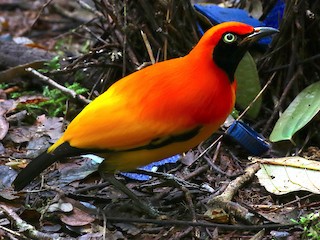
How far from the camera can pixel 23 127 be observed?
401 cm

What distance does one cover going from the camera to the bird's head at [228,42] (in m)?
2.85

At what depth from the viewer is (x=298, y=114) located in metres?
3.63

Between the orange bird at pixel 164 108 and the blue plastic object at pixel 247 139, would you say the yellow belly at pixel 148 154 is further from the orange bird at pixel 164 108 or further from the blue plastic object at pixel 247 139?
the blue plastic object at pixel 247 139

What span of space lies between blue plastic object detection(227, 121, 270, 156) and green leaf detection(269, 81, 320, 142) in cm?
9

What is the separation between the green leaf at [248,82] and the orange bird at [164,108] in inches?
32.9

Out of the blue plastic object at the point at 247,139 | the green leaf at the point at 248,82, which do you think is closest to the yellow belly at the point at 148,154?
the blue plastic object at the point at 247,139

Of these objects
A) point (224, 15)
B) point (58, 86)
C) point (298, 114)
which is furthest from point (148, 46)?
point (298, 114)

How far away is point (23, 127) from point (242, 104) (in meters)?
1.37

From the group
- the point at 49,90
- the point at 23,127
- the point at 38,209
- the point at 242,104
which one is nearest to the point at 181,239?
the point at 38,209

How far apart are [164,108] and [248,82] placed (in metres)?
1.19

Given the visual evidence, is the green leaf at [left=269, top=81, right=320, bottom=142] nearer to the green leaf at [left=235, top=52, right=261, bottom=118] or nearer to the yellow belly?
the green leaf at [left=235, top=52, right=261, bottom=118]

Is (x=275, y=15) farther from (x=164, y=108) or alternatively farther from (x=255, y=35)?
(x=164, y=108)

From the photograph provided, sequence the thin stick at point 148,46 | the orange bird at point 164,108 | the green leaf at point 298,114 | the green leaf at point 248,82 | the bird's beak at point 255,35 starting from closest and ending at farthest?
the orange bird at point 164,108 → the bird's beak at point 255,35 → the green leaf at point 298,114 → the green leaf at point 248,82 → the thin stick at point 148,46

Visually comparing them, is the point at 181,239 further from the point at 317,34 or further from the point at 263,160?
the point at 317,34
